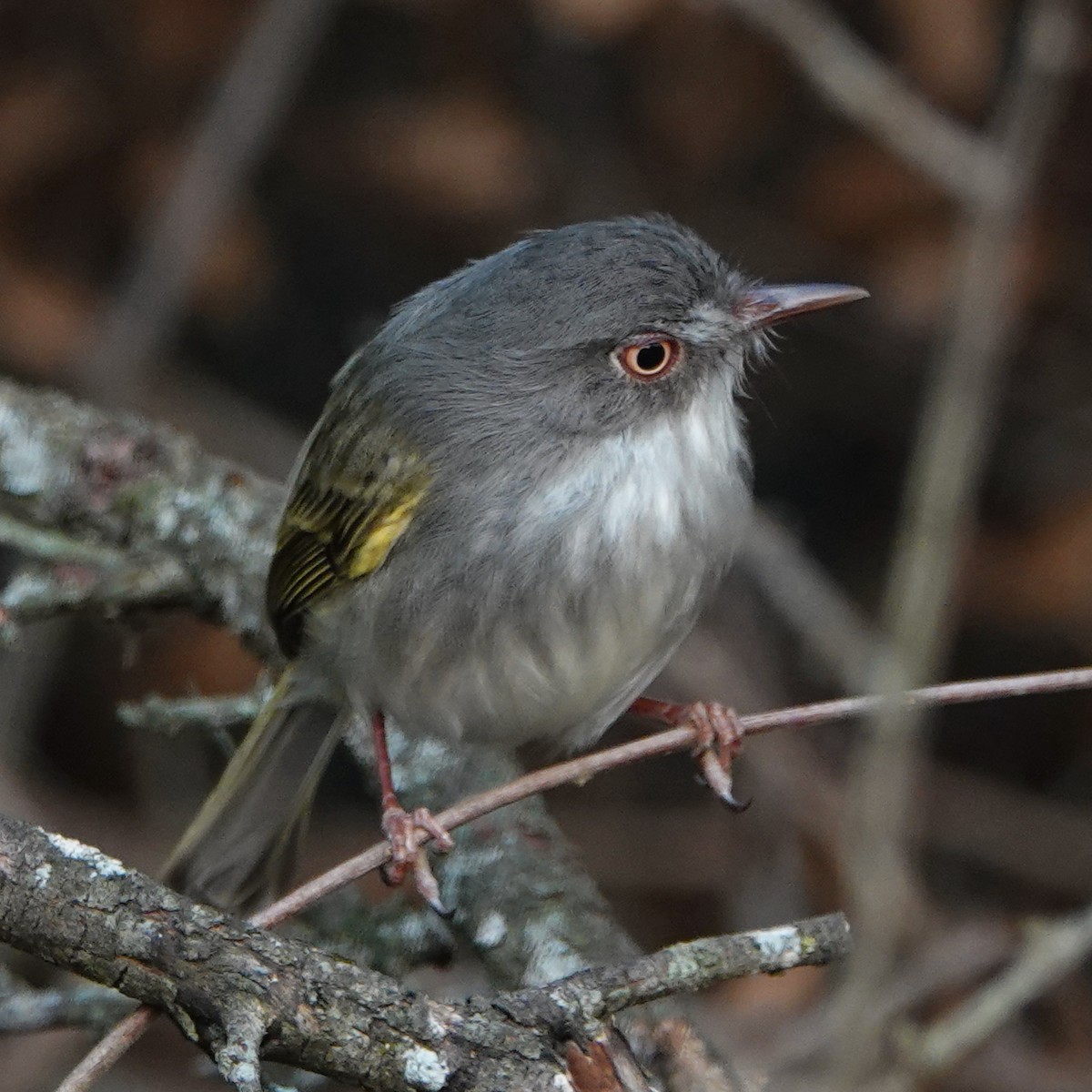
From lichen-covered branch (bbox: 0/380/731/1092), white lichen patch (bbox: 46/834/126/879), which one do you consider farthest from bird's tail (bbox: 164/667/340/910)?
white lichen patch (bbox: 46/834/126/879)

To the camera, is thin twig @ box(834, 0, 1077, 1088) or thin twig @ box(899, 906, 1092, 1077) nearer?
thin twig @ box(899, 906, 1092, 1077)

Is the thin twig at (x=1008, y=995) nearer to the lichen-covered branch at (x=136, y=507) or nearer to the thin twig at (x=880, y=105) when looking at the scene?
the lichen-covered branch at (x=136, y=507)

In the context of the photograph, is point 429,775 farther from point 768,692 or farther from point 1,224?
point 1,224

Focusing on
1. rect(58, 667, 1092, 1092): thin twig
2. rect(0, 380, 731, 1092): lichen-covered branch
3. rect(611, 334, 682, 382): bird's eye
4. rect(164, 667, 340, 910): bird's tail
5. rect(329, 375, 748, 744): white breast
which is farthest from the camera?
rect(0, 380, 731, 1092): lichen-covered branch

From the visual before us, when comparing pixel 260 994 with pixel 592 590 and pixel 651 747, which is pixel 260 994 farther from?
pixel 592 590

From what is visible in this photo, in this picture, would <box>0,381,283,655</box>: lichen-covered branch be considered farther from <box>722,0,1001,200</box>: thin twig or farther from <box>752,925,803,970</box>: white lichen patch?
<box>722,0,1001,200</box>: thin twig

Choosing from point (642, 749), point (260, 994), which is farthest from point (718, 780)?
point (260, 994)

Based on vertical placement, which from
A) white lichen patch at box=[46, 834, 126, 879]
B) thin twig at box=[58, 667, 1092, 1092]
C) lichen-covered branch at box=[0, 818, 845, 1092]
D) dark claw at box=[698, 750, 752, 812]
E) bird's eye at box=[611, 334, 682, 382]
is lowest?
lichen-covered branch at box=[0, 818, 845, 1092]
